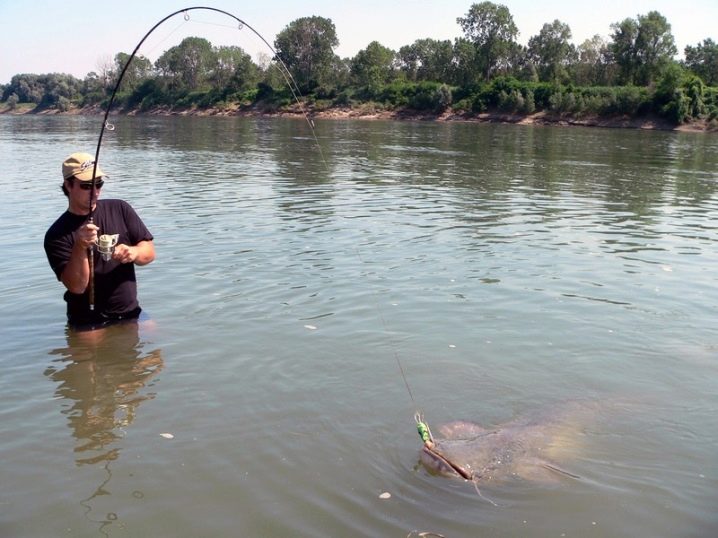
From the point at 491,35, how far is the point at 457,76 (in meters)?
7.87

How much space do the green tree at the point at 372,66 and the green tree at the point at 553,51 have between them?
2215cm

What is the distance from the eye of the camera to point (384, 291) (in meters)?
8.77

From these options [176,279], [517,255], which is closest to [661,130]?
[517,255]

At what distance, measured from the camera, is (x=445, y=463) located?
4598mm

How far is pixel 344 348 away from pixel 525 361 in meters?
1.79

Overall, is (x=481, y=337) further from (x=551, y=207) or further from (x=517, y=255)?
(x=551, y=207)

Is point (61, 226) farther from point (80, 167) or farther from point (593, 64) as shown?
point (593, 64)

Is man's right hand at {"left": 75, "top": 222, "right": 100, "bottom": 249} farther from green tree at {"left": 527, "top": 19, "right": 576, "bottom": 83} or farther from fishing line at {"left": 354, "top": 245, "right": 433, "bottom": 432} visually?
green tree at {"left": 527, "top": 19, "right": 576, "bottom": 83}

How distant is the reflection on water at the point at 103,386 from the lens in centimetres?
487

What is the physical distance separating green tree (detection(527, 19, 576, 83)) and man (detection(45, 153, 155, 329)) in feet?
306

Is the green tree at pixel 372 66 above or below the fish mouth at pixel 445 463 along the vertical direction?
above

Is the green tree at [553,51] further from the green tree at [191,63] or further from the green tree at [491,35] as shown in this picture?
the green tree at [191,63]

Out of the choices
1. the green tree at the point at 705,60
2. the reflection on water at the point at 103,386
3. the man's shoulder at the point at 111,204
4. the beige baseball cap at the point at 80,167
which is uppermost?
the green tree at the point at 705,60

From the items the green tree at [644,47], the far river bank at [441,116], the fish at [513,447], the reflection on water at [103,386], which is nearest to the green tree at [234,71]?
the far river bank at [441,116]
